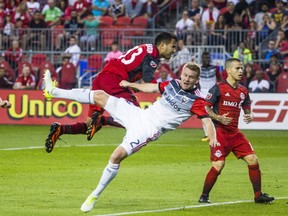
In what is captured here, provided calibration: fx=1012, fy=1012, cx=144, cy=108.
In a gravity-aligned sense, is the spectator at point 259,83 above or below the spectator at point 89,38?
below

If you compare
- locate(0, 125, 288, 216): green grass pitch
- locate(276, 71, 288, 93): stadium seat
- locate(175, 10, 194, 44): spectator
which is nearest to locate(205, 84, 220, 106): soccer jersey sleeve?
locate(0, 125, 288, 216): green grass pitch

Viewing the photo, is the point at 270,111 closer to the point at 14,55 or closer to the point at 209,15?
the point at 209,15

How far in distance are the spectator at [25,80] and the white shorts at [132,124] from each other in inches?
653

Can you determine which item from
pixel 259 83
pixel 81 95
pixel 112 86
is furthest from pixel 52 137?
pixel 259 83

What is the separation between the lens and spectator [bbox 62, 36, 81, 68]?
3212cm

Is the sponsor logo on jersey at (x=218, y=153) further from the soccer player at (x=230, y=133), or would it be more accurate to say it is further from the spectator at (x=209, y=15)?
the spectator at (x=209, y=15)

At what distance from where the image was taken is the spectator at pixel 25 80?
30091 mm

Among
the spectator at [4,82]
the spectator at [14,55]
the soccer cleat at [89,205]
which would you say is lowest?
the soccer cleat at [89,205]

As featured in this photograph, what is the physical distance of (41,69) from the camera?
102ft

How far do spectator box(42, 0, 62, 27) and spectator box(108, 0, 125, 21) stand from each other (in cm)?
190

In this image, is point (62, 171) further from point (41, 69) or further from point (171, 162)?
point (41, 69)

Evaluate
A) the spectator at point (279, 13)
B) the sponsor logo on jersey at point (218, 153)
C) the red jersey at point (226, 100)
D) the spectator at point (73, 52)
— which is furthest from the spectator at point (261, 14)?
the sponsor logo on jersey at point (218, 153)

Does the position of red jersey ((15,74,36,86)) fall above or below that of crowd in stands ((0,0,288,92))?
below

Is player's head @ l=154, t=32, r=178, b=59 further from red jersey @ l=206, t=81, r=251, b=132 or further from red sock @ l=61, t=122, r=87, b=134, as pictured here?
red sock @ l=61, t=122, r=87, b=134
